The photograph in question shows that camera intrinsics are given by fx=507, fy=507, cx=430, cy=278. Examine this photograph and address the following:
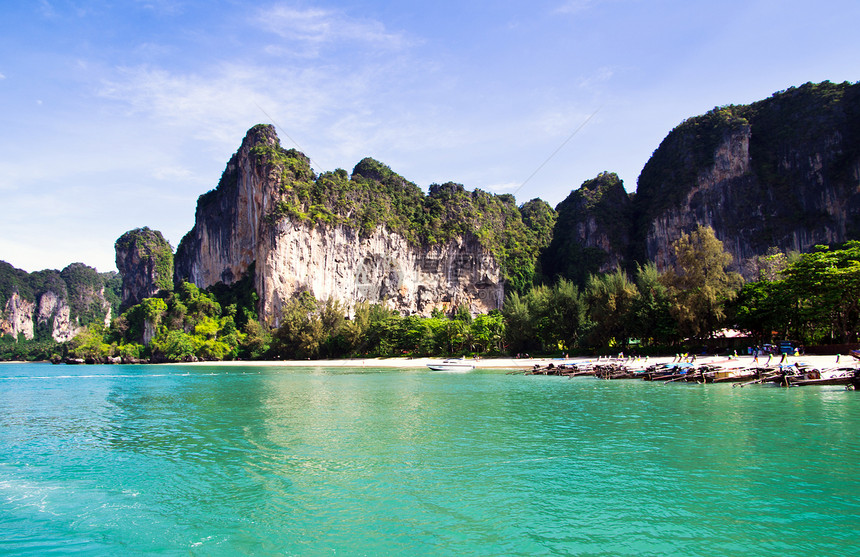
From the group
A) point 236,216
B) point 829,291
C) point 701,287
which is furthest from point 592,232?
point 829,291

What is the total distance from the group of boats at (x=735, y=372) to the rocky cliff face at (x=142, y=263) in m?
139

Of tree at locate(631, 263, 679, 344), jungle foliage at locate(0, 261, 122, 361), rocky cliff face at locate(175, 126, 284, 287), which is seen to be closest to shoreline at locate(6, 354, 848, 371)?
tree at locate(631, 263, 679, 344)

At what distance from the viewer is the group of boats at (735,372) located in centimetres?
2872

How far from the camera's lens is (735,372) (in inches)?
1335

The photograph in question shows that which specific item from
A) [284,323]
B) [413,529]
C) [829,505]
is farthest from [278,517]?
[284,323]

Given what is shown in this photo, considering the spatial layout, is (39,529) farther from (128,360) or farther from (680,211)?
(680,211)

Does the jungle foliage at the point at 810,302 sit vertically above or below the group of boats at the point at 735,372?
above

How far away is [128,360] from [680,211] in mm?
120197

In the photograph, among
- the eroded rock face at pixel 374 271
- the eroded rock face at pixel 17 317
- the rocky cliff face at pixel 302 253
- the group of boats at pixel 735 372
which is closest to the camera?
the group of boats at pixel 735 372

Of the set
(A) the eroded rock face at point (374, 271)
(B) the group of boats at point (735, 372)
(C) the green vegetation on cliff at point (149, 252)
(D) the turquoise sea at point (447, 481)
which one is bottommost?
(D) the turquoise sea at point (447, 481)

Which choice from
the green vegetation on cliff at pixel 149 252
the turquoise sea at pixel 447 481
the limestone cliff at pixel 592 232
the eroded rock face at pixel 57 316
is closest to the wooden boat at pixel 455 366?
the turquoise sea at pixel 447 481

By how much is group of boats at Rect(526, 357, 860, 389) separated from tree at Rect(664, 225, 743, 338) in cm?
598

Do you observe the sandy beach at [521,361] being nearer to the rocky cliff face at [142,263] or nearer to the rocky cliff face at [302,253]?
the rocky cliff face at [302,253]

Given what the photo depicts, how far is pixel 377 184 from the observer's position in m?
130
